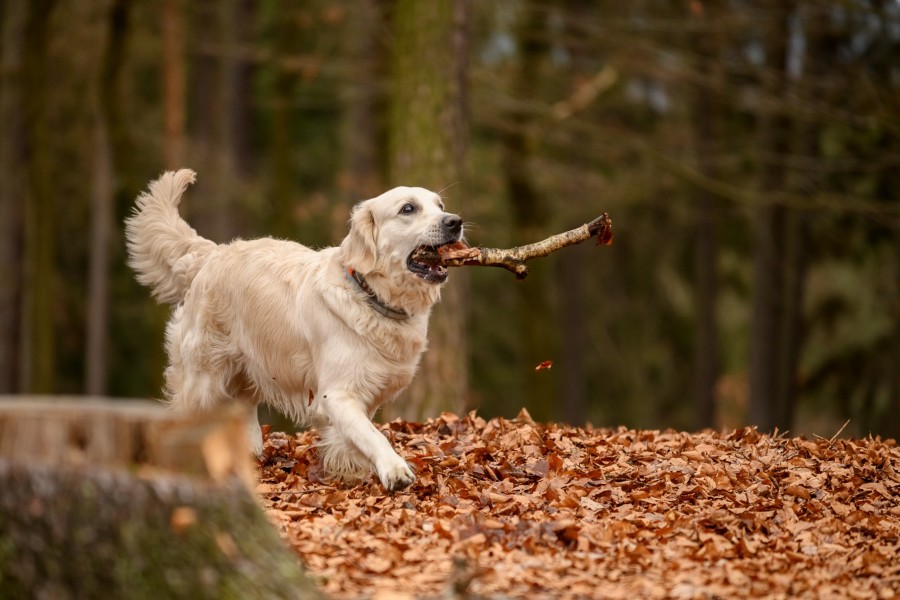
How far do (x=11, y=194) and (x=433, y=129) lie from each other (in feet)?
34.9

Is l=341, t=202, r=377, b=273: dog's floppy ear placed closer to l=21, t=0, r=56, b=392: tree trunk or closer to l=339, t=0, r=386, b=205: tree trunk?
l=339, t=0, r=386, b=205: tree trunk

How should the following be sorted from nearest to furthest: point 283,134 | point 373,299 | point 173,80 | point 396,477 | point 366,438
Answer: point 396,477, point 366,438, point 373,299, point 283,134, point 173,80

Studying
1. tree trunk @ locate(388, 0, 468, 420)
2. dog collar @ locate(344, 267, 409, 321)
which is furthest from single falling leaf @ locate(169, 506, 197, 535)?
tree trunk @ locate(388, 0, 468, 420)

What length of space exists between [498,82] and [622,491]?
10.1 metres

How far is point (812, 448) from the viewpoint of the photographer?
748cm

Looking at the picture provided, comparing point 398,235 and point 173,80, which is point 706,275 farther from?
point 398,235

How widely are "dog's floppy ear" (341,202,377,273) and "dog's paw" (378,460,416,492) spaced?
1.33 m

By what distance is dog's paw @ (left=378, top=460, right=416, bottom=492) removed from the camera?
6207 millimetres

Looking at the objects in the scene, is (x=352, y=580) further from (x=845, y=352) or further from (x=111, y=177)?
(x=845, y=352)

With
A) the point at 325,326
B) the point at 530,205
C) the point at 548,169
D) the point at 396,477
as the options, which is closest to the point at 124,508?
the point at 396,477

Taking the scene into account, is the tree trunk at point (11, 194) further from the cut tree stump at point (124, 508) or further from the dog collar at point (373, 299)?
the cut tree stump at point (124, 508)

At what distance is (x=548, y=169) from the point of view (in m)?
17.7

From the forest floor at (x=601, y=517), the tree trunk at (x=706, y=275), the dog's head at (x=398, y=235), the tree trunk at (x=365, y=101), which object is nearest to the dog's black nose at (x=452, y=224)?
the dog's head at (x=398, y=235)

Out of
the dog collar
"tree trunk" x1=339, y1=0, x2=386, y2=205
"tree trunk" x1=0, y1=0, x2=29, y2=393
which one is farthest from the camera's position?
"tree trunk" x1=0, y1=0, x2=29, y2=393
